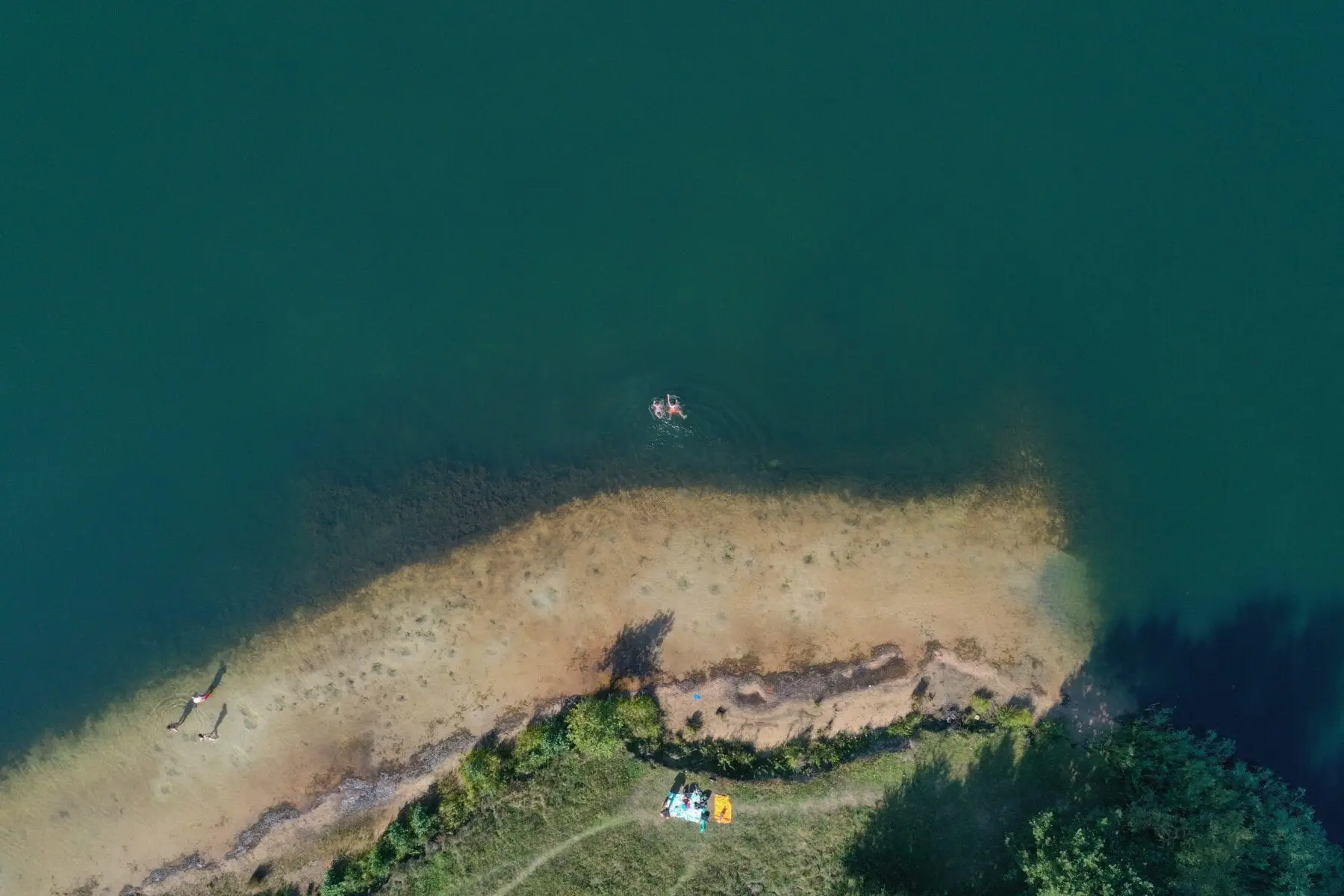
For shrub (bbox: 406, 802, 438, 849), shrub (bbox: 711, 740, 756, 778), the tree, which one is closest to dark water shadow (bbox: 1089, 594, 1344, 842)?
the tree

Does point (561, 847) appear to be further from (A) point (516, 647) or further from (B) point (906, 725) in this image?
(B) point (906, 725)

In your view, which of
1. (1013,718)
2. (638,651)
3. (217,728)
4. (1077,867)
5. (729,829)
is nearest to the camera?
(1077,867)

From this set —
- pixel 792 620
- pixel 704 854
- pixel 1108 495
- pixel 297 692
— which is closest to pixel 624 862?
pixel 704 854

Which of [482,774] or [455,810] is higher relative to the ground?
[482,774]

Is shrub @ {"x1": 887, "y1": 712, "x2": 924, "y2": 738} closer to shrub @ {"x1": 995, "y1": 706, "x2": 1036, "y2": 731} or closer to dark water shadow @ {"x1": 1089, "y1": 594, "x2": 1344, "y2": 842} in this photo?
shrub @ {"x1": 995, "y1": 706, "x2": 1036, "y2": 731}

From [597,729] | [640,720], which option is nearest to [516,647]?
[597,729]

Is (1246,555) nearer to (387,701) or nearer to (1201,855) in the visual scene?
(1201,855)
